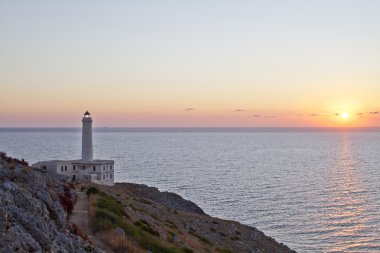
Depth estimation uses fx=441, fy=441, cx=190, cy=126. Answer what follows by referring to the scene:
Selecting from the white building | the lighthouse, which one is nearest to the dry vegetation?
the white building

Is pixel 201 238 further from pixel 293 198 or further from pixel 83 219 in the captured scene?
pixel 293 198

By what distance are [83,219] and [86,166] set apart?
3997 cm

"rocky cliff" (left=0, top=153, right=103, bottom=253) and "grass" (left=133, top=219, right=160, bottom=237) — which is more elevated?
"rocky cliff" (left=0, top=153, right=103, bottom=253)

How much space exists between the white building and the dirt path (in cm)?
2736

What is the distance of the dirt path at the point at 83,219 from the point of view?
18047mm

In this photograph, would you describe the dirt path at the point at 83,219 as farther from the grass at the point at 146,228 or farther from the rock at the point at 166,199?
the rock at the point at 166,199

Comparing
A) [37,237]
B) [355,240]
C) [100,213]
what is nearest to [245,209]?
[355,240]

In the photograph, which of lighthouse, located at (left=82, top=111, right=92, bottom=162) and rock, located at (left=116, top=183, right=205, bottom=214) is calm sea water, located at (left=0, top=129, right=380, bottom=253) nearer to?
rock, located at (left=116, top=183, right=205, bottom=214)

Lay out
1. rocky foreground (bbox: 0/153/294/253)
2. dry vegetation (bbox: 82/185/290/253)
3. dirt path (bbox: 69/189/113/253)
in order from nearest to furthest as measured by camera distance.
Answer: rocky foreground (bbox: 0/153/294/253) → dirt path (bbox: 69/189/113/253) → dry vegetation (bbox: 82/185/290/253)

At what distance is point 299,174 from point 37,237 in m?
Answer: 102

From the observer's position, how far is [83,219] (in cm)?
2303

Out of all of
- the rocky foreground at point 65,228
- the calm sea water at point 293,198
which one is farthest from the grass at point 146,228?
the calm sea water at point 293,198

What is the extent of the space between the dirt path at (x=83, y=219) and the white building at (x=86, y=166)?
2736 cm

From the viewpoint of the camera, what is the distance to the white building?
58.9 m
